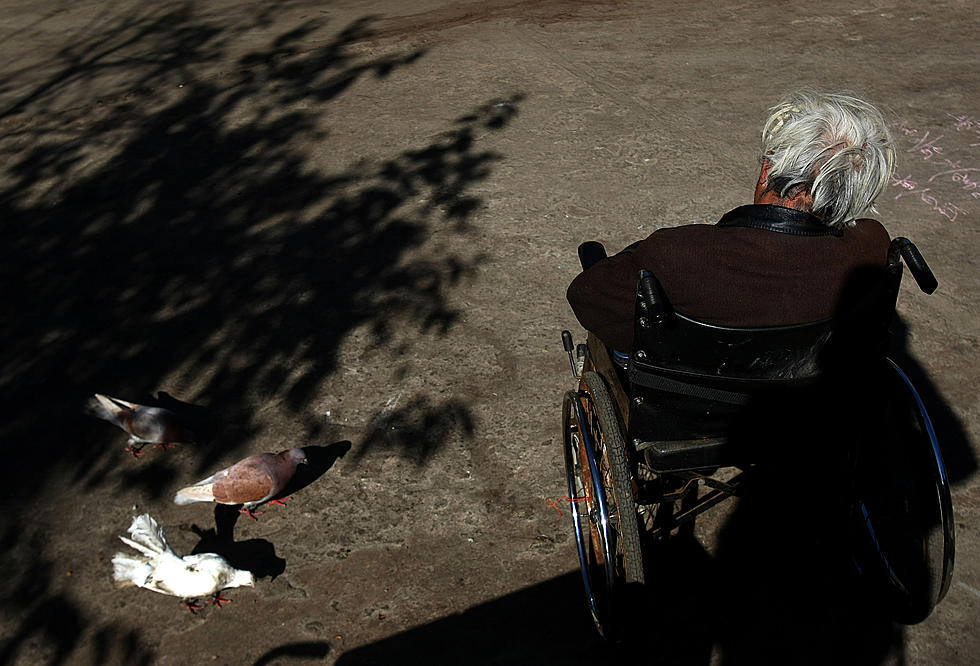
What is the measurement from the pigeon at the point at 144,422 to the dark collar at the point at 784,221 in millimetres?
2386

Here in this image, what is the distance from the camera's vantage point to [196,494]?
3076 mm

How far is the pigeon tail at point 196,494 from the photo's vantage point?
306cm

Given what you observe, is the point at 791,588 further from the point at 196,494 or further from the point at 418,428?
the point at 196,494

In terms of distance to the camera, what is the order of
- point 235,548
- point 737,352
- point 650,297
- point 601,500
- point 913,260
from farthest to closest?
point 235,548, point 601,500, point 913,260, point 737,352, point 650,297

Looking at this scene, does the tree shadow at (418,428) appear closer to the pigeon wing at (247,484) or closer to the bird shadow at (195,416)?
the pigeon wing at (247,484)

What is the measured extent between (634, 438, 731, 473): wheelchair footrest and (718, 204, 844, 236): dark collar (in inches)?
23.6

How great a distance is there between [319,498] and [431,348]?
3.27 ft

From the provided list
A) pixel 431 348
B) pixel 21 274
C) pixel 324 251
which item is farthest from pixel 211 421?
pixel 21 274

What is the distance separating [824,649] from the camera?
8.50 feet

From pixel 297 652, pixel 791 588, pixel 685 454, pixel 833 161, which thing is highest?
pixel 833 161

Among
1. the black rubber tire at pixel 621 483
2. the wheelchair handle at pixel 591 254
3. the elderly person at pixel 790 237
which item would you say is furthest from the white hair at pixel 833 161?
the black rubber tire at pixel 621 483

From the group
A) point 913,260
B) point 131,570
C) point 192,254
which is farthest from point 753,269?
point 192,254

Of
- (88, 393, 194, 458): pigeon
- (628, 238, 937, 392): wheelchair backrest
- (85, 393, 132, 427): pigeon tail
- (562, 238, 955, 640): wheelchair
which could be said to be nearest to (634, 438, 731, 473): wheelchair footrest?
(562, 238, 955, 640): wheelchair

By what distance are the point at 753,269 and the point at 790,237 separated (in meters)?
0.14
